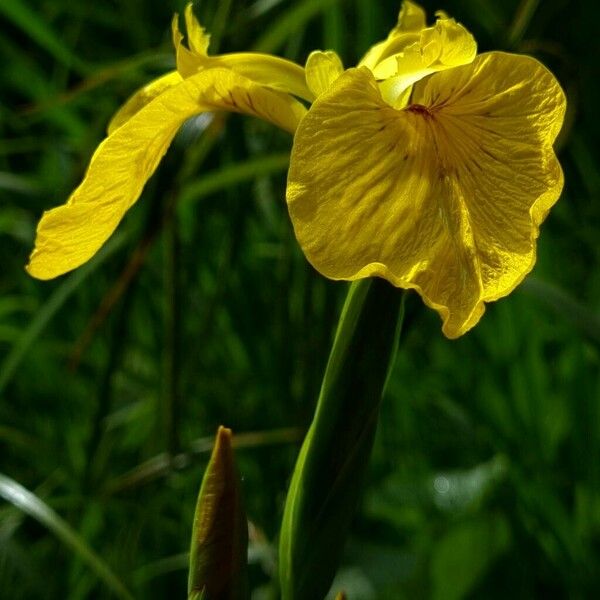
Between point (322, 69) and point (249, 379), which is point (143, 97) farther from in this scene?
point (249, 379)

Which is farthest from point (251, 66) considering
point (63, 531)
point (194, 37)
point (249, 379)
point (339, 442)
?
point (249, 379)

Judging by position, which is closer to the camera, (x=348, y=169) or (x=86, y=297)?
(x=348, y=169)

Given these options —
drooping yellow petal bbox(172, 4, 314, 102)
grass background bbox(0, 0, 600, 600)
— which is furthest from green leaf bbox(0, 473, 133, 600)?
drooping yellow petal bbox(172, 4, 314, 102)

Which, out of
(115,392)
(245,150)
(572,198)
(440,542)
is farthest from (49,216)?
(572,198)

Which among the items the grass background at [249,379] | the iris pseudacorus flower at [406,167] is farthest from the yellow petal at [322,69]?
the grass background at [249,379]

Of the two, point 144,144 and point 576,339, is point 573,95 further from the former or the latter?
point 144,144

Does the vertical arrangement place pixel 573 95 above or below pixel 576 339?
above
